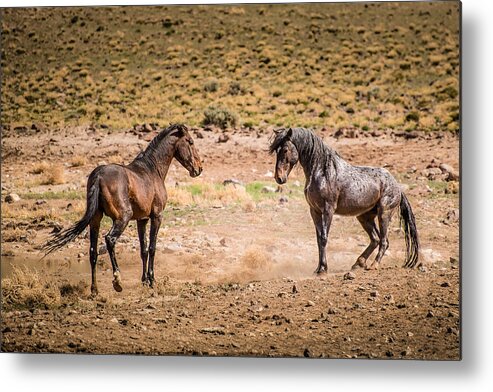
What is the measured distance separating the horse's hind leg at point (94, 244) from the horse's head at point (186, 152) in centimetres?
101

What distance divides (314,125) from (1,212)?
3266 mm

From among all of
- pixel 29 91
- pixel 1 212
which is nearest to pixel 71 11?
pixel 29 91

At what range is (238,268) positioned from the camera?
8.53 metres

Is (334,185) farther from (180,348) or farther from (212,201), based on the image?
(180,348)

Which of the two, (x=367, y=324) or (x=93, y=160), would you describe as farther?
(x=93, y=160)

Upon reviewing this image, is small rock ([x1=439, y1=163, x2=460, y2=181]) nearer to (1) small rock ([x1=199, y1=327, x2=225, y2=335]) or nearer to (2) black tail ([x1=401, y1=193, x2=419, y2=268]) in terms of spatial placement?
(2) black tail ([x1=401, y1=193, x2=419, y2=268])

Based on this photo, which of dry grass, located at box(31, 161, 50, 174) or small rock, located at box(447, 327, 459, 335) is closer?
small rock, located at box(447, 327, 459, 335)

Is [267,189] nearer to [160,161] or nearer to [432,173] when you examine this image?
[160,161]

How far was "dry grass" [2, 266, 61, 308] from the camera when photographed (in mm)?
8484

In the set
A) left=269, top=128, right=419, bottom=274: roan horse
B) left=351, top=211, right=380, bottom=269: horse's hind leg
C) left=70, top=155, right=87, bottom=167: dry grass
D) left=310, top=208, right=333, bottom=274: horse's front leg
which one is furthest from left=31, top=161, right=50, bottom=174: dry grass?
left=351, top=211, right=380, bottom=269: horse's hind leg

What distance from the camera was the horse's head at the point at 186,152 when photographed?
860 centimetres

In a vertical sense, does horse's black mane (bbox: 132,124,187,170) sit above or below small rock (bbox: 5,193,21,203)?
above

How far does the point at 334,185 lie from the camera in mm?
8367

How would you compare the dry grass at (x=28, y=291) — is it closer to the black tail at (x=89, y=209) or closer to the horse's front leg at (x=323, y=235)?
the black tail at (x=89, y=209)
